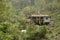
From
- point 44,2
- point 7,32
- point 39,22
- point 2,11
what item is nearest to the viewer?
point 7,32

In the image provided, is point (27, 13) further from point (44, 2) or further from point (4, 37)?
point (4, 37)

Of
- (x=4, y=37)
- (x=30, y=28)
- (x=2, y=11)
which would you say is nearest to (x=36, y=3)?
(x=30, y=28)

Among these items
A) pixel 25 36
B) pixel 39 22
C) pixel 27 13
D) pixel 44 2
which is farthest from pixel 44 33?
pixel 44 2

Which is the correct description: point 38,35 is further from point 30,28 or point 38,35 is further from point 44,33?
point 30,28

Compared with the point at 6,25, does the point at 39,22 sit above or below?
below

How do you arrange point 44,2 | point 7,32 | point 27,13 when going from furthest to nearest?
point 44,2 < point 27,13 < point 7,32

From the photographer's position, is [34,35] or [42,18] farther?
[42,18]

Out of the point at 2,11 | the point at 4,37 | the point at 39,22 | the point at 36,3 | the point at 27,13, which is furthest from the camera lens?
the point at 36,3

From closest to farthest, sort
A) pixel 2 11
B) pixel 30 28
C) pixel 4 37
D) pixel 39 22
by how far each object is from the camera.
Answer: pixel 4 37 → pixel 2 11 → pixel 30 28 → pixel 39 22

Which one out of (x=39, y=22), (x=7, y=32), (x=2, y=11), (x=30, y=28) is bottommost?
(x=39, y=22)
